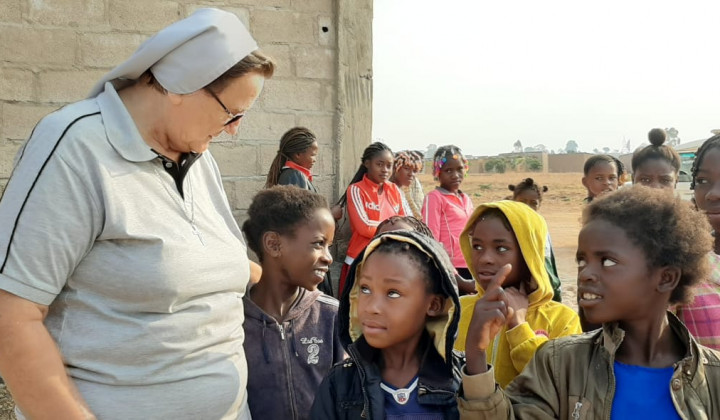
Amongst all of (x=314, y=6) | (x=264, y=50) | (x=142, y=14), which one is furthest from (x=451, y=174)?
(x=142, y=14)

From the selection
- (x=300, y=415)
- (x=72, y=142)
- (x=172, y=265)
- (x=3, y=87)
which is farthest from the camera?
(x=3, y=87)

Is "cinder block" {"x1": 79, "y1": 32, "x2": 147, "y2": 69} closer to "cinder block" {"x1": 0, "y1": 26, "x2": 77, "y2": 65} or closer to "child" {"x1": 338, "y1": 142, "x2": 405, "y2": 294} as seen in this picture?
"cinder block" {"x1": 0, "y1": 26, "x2": 77, "y2": 65}

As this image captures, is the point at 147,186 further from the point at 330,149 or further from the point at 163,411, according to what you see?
the point at 330,149

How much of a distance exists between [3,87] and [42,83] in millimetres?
243

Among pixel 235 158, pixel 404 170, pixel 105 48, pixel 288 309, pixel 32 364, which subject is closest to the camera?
pixel 32 364

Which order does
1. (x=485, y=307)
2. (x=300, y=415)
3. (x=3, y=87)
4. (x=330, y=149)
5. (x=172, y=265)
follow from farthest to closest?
(x=330, y=149) < (x=3, y=87) < (x=300, y=415) < (x=485, y=307) < (x=172, y=265)

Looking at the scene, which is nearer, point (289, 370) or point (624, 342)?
point (624, 342)

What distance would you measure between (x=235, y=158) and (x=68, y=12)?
155cm

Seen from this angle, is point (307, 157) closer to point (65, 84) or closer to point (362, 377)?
point (65, 84)

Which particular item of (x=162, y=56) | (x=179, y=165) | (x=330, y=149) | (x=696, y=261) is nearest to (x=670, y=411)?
(x=696, y=261)

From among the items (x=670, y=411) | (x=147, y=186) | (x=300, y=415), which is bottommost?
(x=300, y=415)

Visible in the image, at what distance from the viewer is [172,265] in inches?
66.4

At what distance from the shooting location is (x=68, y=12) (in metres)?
4.50

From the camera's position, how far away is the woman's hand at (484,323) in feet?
5.94
